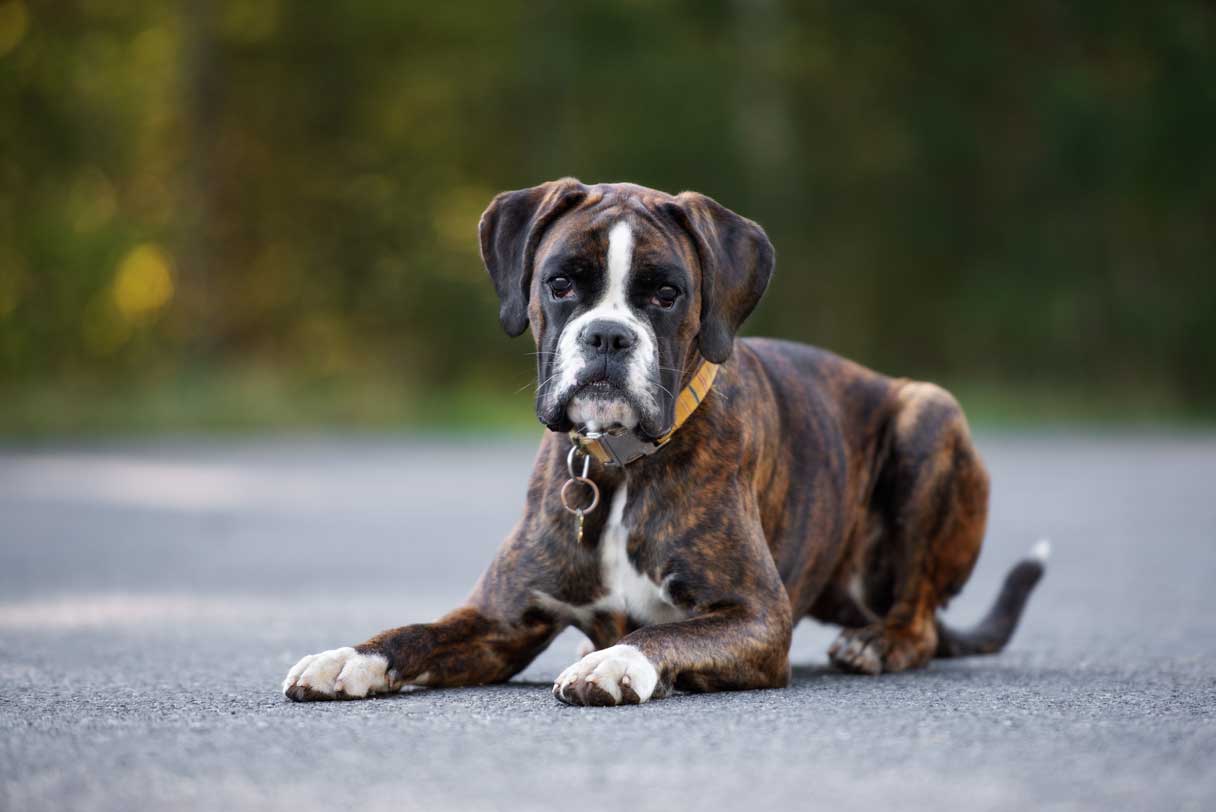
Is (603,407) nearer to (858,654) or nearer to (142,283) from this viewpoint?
(858,654)

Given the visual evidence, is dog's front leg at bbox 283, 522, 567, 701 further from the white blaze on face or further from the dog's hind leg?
the dog's hind leg

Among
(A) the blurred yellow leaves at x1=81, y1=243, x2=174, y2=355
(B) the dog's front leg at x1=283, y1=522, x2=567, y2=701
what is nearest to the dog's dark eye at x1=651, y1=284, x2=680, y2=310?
(B) the dog's front leg at x1=283, y1=522, x2=567, y2=701

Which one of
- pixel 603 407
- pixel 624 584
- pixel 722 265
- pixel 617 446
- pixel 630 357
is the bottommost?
pixel 624 584

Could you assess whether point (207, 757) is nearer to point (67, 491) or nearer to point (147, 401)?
point (67, 491)

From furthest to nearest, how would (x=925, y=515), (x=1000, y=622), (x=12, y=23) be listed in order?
(x=12, y=23)
(x=1000, y=622)
(x=925, y=515)

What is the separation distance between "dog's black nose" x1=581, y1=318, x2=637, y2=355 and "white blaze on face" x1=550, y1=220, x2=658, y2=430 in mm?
15

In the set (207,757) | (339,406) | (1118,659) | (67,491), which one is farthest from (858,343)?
(207,757)

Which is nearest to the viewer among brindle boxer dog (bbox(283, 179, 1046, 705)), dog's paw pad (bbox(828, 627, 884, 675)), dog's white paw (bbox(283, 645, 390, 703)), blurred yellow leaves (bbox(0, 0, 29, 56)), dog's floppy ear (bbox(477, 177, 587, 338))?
dog's white paw (bbox(283, 645, 390, 703))

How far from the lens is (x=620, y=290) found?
14.7 feet

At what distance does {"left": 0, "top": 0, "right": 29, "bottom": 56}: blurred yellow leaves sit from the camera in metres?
23.7

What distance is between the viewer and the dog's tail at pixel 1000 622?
576cm

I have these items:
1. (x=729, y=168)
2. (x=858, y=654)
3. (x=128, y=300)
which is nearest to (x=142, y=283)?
(x=128, y=300)

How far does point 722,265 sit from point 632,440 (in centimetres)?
66

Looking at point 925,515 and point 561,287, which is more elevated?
point 561,287
